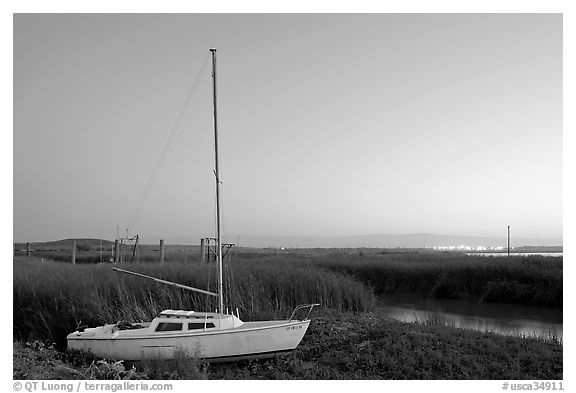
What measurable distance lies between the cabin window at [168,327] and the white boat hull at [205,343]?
0.19 metres

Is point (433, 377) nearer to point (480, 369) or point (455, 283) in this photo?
point (480, 369)

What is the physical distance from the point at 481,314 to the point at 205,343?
12644 millimetres

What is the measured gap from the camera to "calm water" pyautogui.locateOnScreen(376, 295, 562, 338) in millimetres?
17594

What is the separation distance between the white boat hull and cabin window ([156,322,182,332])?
0.61 ft

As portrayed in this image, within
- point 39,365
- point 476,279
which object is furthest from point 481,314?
point 39,365

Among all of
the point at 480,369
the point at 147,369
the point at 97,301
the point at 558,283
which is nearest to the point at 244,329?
the point at 147,369

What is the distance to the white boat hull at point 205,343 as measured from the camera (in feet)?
39.8

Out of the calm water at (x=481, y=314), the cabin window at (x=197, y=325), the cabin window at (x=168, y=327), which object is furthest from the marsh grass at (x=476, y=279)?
the cabin window at (x=168, y=327)

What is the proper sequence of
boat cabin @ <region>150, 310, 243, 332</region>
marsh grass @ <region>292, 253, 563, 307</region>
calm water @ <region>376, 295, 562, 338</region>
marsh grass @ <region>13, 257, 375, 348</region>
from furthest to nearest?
marsh grass @ <region>292, 253, 563, 307</region>
calm water @ <region>376, 295, 562, 338</region>
marsh grass @ <region>13, 257, 375, 348</region>
boat cabin @ <region>150, 310, 243, 332</region>

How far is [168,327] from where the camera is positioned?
1235cm

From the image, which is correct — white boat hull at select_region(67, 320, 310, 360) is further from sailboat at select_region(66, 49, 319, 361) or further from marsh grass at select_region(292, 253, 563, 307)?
marsh grass at select_region(292, 253, 563, 307)

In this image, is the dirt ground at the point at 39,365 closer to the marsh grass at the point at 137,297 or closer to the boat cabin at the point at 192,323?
the boat cabin at the point at 192,323

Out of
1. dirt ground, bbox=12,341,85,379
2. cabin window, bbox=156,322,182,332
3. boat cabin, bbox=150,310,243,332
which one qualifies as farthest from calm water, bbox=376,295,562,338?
dirt ground, bbox=12,341,85,379
